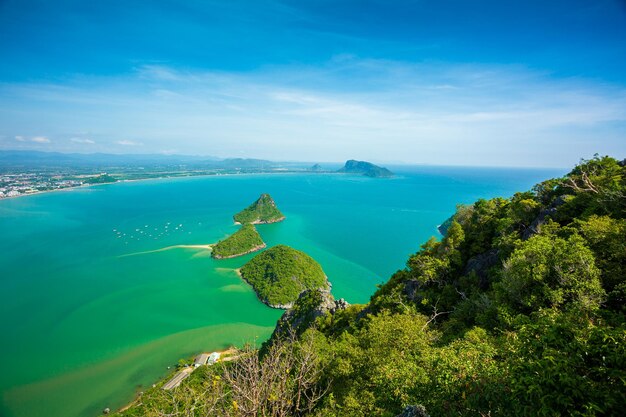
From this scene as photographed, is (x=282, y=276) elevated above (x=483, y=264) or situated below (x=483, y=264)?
below

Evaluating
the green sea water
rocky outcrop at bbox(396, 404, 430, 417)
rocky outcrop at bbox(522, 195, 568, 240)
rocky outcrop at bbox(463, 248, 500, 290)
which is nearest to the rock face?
the green sea water

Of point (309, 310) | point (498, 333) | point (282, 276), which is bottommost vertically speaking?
point (282, 276)

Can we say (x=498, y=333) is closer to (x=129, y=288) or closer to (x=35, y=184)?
(x=129, y=288)

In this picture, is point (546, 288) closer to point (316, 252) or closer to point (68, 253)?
point (316, 252)

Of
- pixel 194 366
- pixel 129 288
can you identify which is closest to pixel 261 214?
pixel 129 288

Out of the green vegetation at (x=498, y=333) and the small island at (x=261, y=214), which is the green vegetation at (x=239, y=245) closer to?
the small island at (x=261, y=214)

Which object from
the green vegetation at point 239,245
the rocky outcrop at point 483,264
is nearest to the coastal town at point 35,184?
the green vegetation at point 239,245
